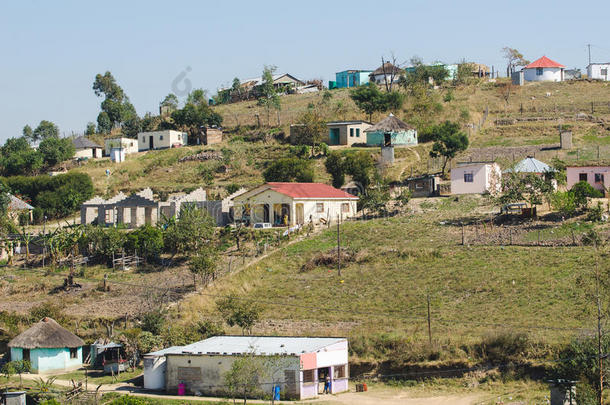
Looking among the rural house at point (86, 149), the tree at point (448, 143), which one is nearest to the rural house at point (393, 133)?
the tree at point (448, 143)

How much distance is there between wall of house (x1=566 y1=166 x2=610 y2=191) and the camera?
56531 mm

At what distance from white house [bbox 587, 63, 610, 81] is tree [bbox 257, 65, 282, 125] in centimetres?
3459

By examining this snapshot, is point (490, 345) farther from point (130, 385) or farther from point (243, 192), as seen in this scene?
point (243, 192)

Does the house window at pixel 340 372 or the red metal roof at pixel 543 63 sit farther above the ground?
the red metal roof at pixel 543 63

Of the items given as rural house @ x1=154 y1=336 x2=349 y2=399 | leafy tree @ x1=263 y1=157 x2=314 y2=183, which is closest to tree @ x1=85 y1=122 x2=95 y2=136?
leafy tree @ x1=263 y1=157 x2=314 y2=183

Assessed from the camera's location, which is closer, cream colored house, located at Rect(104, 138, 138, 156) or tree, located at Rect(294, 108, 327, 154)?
tree, located at Rect(294, 108, 327, 154)

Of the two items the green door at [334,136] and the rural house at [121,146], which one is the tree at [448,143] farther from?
the rural house at [121,146]

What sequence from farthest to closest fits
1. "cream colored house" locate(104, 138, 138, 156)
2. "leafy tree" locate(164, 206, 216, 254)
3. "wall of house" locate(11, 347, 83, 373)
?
1. "cream colored house" locate(104, 138, 138, 156)
2. "leafy tree" locate(164, 206, 216, 254)
3. "wall of house" locate(11, 347, 83, 373)

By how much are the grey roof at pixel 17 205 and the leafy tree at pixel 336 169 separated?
24.0 meters

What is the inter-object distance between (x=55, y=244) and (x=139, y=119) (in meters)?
42.9

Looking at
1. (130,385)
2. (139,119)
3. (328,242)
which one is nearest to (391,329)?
(130,385)

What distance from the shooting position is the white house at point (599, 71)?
94.9m

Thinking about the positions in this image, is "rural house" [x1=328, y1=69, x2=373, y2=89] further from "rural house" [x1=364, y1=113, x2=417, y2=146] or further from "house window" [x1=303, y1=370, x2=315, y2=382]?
"house window" [x1=303, y1=370, x2=315, y2=382]

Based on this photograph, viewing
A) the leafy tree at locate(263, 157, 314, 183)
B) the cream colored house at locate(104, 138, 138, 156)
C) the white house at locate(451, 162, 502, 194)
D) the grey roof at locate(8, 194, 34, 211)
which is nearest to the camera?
the white house at locate(451, 162, 502, 194)
